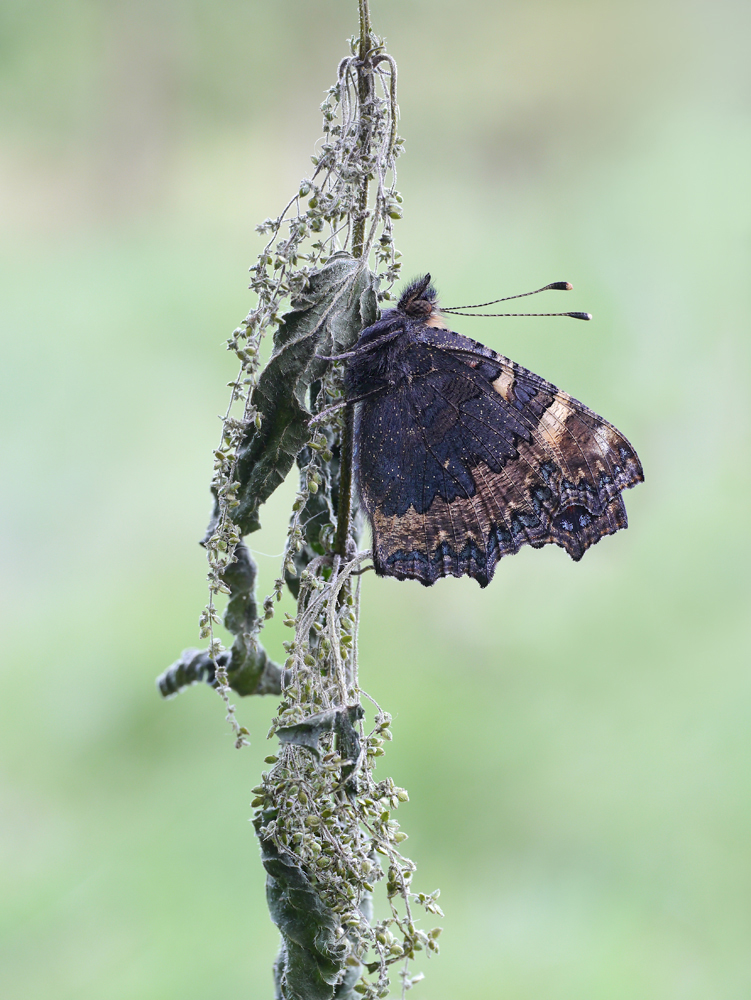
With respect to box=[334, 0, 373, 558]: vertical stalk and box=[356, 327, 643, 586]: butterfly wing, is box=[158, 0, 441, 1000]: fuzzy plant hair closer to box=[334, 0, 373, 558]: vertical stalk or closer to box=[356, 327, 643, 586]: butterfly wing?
box=[334, 0, 373, 558]: vertical stalk

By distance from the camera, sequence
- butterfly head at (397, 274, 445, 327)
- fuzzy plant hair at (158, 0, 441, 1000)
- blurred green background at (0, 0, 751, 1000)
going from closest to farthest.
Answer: fuzzy plant hair at (158, 0, 441, 1000) < butterfly head at (397, 274, 445, 327) < blurred green background at (0, 0, 751, 1000)

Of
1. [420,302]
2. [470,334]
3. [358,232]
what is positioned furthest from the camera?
[470,334]

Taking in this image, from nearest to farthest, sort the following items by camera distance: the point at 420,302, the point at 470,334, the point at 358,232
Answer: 1. the point at 358,232
2. the point at 420,302
3. the point at 470,334

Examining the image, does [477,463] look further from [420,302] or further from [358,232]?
[358,232]

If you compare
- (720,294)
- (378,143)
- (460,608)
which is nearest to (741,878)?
(460,608)

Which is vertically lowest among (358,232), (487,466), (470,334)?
(487,466)

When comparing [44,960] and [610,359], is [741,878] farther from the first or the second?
[44,960]

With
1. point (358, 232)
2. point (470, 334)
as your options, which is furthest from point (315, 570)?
point (470, 334)

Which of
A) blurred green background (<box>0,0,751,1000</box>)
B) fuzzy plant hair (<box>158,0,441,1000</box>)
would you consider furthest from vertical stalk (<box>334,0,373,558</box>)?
blurred green background (<box>0,0,751,1000</box>)

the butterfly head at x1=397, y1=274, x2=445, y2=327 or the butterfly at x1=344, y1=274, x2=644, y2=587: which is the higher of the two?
the butterfly head at x1=397, y1=274, x2=445, y2=327
